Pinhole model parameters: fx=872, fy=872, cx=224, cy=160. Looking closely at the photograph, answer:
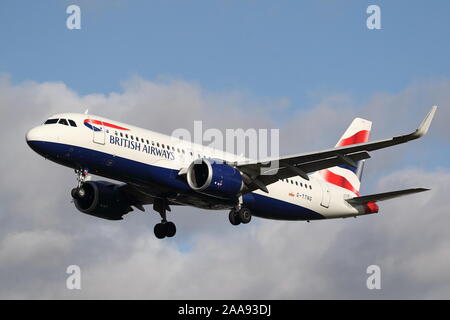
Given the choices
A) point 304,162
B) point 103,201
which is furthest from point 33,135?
point 304,162

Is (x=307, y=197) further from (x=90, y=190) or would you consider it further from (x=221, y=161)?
(x=90, y=190)

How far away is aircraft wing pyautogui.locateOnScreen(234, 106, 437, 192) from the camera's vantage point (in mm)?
42375

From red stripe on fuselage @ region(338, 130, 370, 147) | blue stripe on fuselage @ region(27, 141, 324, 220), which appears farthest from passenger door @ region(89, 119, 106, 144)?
red stripe on fuselage @ region(338, 130, 370, 147)

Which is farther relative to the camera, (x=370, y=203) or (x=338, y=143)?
(x=338, y=143)

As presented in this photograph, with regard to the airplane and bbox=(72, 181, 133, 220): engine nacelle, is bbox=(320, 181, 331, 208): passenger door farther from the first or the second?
bbox=(72, 181, 133, 220): engine nacelle

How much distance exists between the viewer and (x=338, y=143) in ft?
195

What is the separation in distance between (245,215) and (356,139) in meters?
14.6

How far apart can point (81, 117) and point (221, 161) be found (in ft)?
26.0

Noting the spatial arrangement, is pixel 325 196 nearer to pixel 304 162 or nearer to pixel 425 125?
pixel 304 162

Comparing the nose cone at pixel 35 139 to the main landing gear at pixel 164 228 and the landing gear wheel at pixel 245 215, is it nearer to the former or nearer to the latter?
the main landing gear at pixel 164 228

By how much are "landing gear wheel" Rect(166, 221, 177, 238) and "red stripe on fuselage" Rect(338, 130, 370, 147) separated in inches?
527

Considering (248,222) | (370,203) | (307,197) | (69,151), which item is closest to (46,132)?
(69,151)

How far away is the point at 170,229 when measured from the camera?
2080 inches

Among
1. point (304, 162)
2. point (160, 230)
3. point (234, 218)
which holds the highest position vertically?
point (304, 162)
